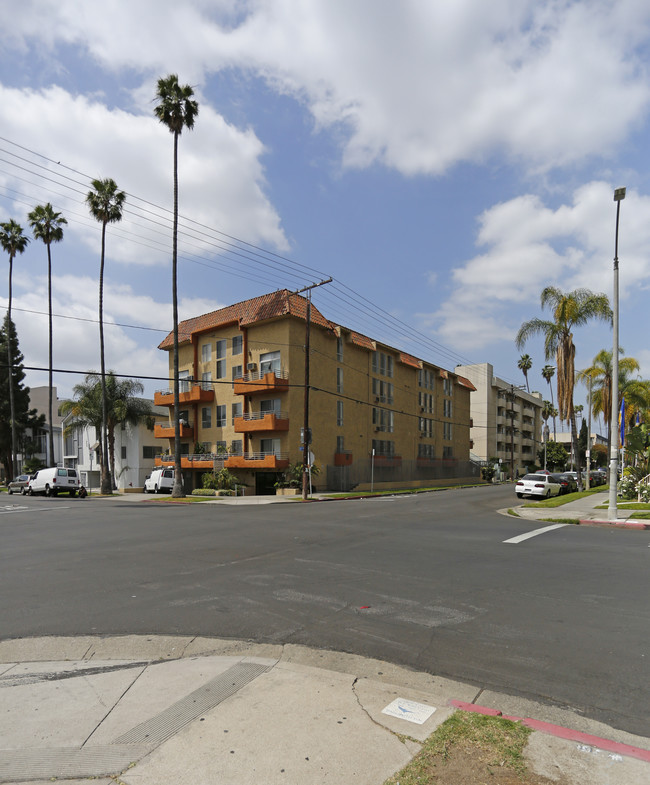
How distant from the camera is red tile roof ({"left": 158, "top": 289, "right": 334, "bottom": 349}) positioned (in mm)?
39000

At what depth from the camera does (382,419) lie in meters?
49.4

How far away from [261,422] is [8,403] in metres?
38.0

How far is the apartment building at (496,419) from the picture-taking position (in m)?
80.6

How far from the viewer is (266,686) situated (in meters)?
4.83

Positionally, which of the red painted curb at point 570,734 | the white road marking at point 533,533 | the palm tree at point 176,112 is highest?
the palm tree at point 176,112

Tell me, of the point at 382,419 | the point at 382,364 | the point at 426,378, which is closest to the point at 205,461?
the point at 382,419

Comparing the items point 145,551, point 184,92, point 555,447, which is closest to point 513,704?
point 145,551

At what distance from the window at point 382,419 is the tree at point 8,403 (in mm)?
39927

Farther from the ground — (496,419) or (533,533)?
(496,419)

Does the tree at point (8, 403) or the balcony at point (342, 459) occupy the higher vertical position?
the tree at point (8, 403)

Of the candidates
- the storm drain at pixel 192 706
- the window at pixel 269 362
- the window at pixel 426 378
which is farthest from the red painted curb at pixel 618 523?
the window at pixel 426 378

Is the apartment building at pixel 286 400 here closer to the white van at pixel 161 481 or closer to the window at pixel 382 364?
the window at pixel 382 364

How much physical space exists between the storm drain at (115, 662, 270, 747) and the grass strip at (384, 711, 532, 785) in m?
1.72

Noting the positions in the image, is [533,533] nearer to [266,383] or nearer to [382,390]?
[266,383]
